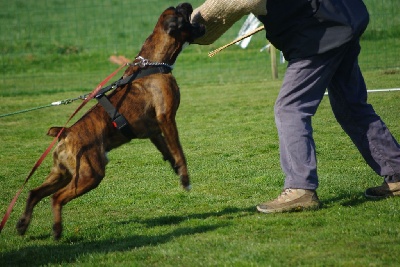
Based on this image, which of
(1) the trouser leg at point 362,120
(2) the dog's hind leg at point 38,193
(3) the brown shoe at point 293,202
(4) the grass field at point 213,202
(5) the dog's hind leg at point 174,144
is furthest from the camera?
(1) the trouser leg at point 362,120

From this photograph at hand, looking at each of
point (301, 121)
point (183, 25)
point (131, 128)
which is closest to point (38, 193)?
point (131, 128)

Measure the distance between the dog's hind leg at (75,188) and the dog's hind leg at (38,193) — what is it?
0.17m

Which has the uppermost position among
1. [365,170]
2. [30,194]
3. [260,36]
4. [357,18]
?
[357,18]

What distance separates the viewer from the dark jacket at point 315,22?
5.40 metres

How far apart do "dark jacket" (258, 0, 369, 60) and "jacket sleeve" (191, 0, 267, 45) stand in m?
0.15

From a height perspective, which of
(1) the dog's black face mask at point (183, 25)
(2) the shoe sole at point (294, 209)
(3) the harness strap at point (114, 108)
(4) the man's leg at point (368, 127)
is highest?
(1) the dog's black face mask at point (183, 25)

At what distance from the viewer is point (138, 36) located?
77.9ft

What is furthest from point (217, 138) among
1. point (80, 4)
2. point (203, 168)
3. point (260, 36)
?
point (80, 4)

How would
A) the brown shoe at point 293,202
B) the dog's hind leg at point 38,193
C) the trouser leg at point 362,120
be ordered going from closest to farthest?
the dog's hind leg at point 38,193 < the brown shoe at point 293,202 < the trouser leg at point 362,120

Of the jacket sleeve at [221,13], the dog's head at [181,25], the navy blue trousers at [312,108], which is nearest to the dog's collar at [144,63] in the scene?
the dog's head at [181,25]

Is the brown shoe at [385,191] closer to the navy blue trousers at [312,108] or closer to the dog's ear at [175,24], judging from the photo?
the navy blue trousers at [312,108]

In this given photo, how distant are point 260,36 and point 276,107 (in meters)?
16.8

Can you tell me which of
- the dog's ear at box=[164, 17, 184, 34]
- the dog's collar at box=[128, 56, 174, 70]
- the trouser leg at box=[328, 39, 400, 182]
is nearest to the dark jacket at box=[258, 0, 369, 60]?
the trouser leg at box=[328, 39, 400, 182]

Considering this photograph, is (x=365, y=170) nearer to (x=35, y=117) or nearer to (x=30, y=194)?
(x=30, y=194)
